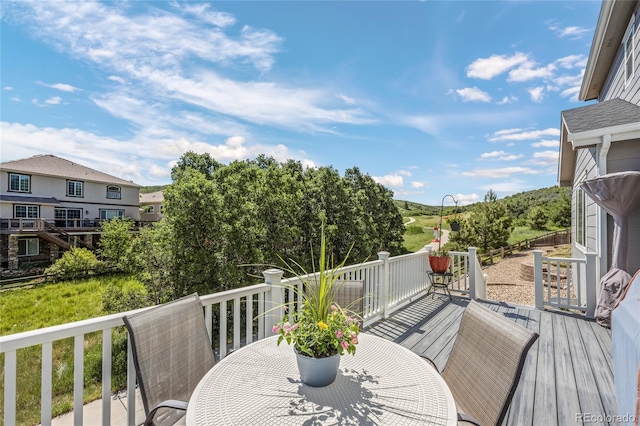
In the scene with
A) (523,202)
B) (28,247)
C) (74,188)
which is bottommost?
(28,247)

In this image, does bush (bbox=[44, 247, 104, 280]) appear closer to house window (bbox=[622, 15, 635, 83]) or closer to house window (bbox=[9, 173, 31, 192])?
house window (bbox=[9, 173, 31, 192])

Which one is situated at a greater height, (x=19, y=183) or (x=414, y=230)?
(x=19, y=183)

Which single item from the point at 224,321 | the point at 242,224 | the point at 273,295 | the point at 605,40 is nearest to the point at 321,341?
the point at 224,321

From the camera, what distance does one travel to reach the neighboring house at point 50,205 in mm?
18406

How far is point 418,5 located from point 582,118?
387 cm

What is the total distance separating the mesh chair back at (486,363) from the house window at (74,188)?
27.9 metres

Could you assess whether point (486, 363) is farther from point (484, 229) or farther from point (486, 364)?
point (484, 229)

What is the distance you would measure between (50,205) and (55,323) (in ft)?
42.4

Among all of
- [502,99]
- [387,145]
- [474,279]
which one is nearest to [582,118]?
[474,279]

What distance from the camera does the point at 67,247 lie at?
20.9 meters

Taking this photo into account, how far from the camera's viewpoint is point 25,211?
1906 cm

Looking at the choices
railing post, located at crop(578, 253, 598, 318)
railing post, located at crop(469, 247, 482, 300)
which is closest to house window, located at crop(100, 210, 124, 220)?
railing post, located at crop(469, 247, 482, 300)

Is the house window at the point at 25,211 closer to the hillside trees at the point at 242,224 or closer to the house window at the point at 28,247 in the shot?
the house window at the point at 28,247

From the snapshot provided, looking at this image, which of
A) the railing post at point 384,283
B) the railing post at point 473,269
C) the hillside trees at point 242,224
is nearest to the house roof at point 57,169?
the hillside trees at point 242,224
